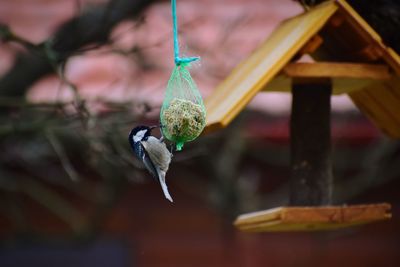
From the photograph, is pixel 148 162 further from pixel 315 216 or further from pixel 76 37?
pixel 76 37

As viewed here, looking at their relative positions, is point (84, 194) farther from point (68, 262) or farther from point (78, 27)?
point (78, 27)

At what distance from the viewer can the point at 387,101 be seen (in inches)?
162

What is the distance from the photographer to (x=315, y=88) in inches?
159

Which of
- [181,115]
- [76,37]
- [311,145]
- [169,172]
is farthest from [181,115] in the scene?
[169,172]

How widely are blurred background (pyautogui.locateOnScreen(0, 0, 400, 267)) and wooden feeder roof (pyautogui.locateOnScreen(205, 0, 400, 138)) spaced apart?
4.76ft

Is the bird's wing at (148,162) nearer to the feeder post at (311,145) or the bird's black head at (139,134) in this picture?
the bird's black head at (139,134)

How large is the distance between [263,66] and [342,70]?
1.03 ft

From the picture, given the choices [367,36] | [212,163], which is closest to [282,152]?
[212,163]

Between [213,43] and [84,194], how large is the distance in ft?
4.19

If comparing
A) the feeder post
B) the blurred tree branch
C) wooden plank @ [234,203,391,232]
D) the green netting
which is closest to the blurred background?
the blurred tree branch

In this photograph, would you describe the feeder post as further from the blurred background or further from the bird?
the blurred background

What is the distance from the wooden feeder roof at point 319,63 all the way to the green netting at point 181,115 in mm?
92

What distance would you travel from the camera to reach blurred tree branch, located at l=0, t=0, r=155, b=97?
16.6 ft

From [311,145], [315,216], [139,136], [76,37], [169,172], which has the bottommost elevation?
[315,216]
